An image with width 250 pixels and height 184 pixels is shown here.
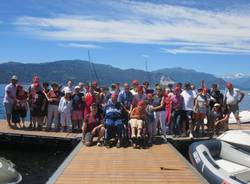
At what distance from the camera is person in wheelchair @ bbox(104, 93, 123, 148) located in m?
14.1

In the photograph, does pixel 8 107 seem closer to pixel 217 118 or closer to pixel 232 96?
pixel 217 118

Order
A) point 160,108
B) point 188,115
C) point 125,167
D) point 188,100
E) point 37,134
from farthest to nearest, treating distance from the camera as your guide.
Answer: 1. point 37,134
2. point 188,115
3. point 188,100
4. point 160,108
5. point 125,167

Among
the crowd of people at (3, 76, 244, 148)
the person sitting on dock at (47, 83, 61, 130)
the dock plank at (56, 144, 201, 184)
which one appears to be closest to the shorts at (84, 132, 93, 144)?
the crowd of people at (3, 76, 244, 148)

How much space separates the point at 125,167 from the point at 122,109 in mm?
3321

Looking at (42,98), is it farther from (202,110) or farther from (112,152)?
(202,110)

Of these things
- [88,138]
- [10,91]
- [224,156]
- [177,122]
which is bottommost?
[224,156]

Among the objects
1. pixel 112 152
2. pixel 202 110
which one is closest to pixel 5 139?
pixel 112 152

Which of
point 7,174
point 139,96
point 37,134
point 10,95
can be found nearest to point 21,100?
point 10,95

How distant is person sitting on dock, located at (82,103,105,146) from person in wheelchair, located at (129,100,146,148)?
37.1 inches

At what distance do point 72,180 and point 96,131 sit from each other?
4560 millimetres

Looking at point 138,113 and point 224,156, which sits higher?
point 138,113

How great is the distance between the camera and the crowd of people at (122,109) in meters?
14.4

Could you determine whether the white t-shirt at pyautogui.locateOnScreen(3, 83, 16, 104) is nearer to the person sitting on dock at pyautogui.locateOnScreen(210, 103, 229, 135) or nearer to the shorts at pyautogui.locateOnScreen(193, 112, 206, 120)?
the shorts at pyautogui.locateOnScreen(193, 112, 206, 120)

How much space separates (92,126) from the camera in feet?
48.2
